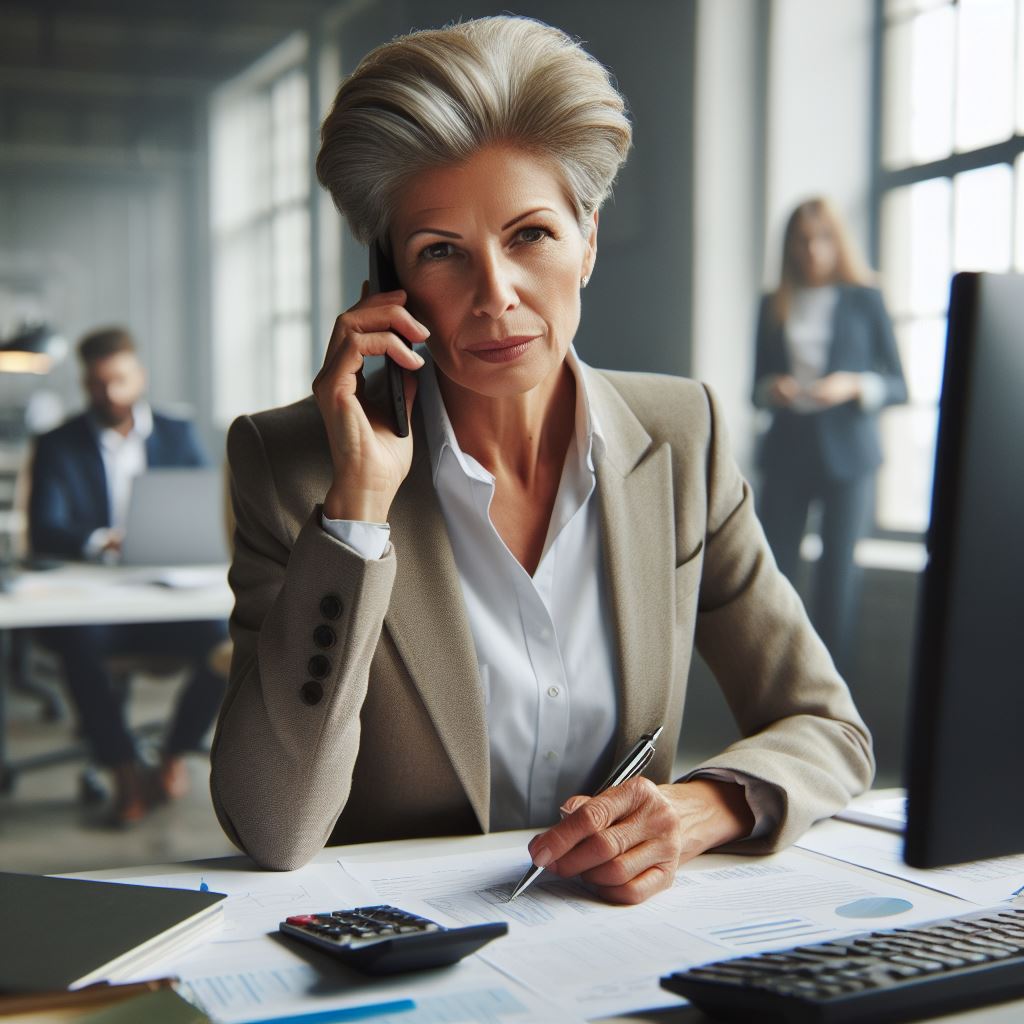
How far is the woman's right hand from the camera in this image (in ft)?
3.84

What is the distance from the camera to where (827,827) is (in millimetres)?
1176

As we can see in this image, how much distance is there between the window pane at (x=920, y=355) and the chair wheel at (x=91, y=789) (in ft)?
10.3

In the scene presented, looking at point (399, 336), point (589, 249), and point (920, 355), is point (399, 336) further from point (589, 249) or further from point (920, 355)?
point (920, 355)

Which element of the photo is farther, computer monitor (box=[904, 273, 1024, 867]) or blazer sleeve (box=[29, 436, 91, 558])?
blazer sleeve (box=[29, 436, 91, 558])

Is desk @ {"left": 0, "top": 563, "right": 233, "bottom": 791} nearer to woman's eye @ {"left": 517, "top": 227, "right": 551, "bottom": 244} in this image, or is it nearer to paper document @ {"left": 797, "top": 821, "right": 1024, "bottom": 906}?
woman's eye @ {"left": 517, "top": 227, "right": 551, "bottom": 244}

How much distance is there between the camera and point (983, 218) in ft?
13.8

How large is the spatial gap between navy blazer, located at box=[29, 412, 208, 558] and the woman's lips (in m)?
3.47

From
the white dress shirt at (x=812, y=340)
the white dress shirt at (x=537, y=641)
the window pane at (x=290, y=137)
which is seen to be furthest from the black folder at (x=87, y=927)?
the window pane at (x=290, y=137)

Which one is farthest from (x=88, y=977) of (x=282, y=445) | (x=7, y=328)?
(x=7, y=328)

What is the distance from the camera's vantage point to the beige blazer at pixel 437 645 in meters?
1.09

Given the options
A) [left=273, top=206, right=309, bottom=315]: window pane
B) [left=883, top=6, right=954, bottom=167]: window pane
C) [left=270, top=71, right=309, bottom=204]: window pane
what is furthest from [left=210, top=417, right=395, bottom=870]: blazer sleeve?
[left=270, top=71, right=309, bottom=204]: window pane

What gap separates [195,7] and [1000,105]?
3997mm

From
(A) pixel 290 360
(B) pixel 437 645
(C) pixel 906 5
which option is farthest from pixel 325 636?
(A) pixel 290 360

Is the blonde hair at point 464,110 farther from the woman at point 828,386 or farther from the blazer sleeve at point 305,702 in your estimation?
the woman at point 828,386
